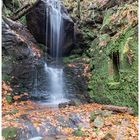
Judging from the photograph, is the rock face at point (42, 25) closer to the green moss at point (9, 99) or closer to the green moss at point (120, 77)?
the green moss at point (120, 77)

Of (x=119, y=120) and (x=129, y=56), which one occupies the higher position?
(x=129, y=56)

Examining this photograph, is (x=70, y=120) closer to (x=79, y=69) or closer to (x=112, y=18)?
(x=79, y=69)

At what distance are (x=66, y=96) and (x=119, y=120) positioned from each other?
374cm

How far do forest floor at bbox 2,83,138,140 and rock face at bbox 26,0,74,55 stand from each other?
→ 5.66 metres

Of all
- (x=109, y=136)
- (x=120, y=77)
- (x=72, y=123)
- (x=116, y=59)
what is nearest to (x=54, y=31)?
(x=116, y=59)

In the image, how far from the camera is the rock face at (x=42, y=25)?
1358cm

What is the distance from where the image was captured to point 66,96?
37.3 ft

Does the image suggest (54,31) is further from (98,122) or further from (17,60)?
(98,122)

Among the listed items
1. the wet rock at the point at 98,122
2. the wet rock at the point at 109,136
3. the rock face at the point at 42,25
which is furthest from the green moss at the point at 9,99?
the rock face at the point at 42,25

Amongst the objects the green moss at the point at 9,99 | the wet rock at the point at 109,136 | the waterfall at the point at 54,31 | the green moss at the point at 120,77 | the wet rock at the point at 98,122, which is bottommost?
the wet rock at the point at 109,136

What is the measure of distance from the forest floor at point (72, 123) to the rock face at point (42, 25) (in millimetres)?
5657

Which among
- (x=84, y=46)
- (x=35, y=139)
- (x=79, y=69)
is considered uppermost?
(x=84, y=46)

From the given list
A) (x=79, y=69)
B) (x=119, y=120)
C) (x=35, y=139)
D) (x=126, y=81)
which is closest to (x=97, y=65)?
(x=79, y=69)

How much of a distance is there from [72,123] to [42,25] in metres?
7.13
